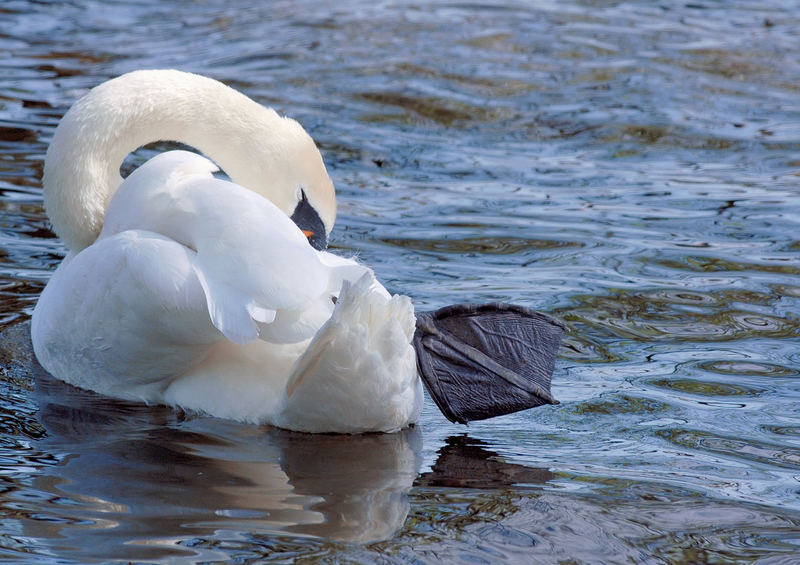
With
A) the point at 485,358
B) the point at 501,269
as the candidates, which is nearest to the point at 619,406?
the point at 485,358

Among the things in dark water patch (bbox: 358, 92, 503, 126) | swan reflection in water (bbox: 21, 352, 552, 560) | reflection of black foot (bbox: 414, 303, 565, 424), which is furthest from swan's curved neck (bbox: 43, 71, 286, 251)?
dark water patch (bbox: 358, 92, 503, 126)

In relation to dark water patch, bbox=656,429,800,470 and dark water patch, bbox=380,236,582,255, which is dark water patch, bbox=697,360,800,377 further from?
dark water patch, bbox=380,236,582,255

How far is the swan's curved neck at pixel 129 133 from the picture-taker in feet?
15.4

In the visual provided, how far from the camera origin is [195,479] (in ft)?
11.2

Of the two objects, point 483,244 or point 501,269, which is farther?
point 483,244

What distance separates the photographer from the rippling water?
3135 millimetres

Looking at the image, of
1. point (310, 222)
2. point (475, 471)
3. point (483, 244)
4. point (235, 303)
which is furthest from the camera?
point (483, 244)

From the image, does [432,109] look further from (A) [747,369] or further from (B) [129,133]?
(A) [747,369]

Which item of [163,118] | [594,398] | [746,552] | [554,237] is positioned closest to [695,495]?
[746,552]

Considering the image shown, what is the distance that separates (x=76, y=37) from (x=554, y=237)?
659cm

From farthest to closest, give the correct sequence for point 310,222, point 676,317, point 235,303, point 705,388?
point 676,317
point 310,222
point 705,388
point 235,303

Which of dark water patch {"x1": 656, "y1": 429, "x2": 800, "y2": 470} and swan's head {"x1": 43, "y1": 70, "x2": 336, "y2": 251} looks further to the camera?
swan's head {"x1": 43, "y1": 70, "x2": 336, "y2": 251}

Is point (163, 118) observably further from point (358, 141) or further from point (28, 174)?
point (358, 141)

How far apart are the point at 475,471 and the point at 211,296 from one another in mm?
908
